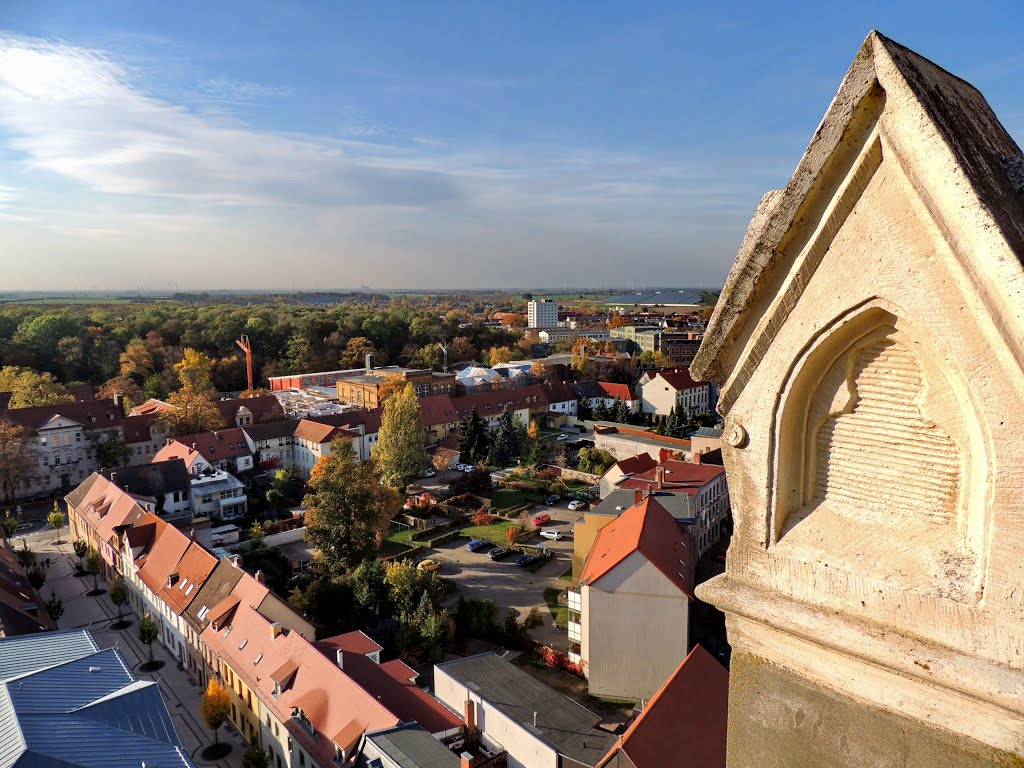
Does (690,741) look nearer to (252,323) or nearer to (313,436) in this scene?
(313,436)

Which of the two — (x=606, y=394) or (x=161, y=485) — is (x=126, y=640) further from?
(x=606, y=394)

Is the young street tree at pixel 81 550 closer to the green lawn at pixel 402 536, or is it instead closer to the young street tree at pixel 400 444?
the green lawn at pixel 402 536

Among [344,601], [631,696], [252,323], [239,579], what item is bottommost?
[631,696]

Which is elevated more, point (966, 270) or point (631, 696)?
point (966, 270)

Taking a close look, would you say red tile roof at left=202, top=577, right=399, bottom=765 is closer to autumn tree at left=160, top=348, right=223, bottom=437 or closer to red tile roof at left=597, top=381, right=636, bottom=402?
autumn tree at left=160, top=348, right=223, bottom=437

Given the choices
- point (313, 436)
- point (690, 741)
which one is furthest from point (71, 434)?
point (690, 741)

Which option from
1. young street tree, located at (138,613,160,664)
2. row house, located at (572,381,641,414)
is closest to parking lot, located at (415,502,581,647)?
young street tree, located at (138,613,160,664)

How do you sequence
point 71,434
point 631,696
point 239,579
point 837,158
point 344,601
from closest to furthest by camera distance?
point 837,158 → point 631,696 → point 239,579 → point 344,601 → point 71,434
